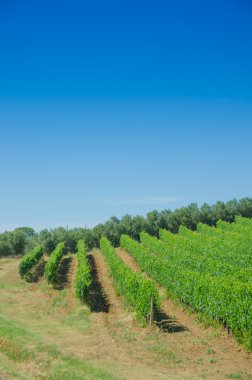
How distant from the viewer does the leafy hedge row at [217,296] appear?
59.3 feet

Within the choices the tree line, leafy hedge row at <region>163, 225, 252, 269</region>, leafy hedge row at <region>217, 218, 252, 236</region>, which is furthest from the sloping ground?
the tree line

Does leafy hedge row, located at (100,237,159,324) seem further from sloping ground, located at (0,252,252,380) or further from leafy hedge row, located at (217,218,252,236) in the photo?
leafy hedge row, located at (217,218,252,236)

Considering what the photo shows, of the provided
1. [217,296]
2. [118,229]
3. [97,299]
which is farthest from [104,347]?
[118,229]

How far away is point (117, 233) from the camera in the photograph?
86.8m

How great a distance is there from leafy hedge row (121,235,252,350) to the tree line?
5650 cm

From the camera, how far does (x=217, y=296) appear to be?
2088cm

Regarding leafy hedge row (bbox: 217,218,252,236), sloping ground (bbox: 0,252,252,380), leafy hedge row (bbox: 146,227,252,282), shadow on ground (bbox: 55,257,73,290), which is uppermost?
leafy hedge row (bbox: 217,218,252,236)

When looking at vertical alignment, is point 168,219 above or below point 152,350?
above

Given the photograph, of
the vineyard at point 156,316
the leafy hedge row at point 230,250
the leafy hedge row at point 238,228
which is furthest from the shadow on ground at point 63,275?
the leafy hedge row at point 238,228

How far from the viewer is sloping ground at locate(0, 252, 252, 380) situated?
14838 millimetres

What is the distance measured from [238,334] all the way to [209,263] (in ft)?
38.9

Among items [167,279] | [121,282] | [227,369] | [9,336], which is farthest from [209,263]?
[9,336]

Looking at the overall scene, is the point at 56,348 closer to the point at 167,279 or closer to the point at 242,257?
the point at 167,279

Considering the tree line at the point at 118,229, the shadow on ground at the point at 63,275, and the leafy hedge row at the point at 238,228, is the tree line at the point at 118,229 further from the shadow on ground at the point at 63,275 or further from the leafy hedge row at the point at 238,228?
the shadow on ground at the point at 63,275
